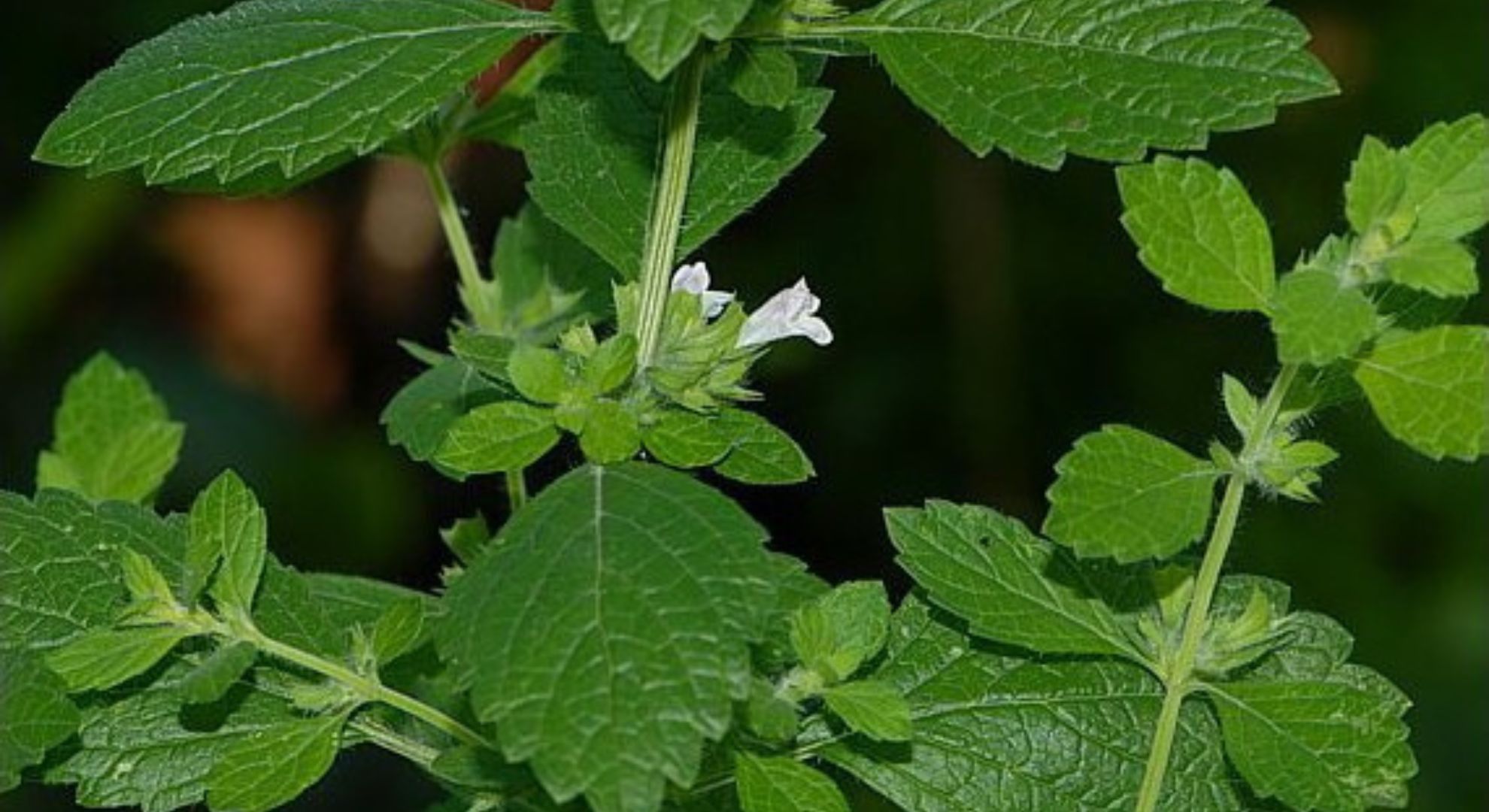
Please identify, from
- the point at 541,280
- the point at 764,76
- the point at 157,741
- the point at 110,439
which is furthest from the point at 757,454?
the point at 110,439

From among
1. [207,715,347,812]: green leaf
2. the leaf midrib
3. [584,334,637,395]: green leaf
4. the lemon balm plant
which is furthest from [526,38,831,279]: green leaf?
[207,715,347,812]: green leaf

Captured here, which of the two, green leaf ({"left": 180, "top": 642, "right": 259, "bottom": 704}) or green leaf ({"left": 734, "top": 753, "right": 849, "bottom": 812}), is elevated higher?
green leaf ({"left": 180, "top": 642, "right": 259, "bottom": 704})

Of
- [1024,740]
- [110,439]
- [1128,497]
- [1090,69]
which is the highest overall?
[1090,69]

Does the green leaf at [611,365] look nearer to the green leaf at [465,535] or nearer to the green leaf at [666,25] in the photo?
the green leaf at [666,25]

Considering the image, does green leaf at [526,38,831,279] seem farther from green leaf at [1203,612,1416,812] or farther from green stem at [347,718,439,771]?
green leaf at [1203,612,1416,812]

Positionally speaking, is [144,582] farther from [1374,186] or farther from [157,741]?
[1374,186]

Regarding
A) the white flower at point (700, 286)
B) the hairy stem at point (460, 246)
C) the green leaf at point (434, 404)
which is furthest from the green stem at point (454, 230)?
the white flower at point (700, 286)
